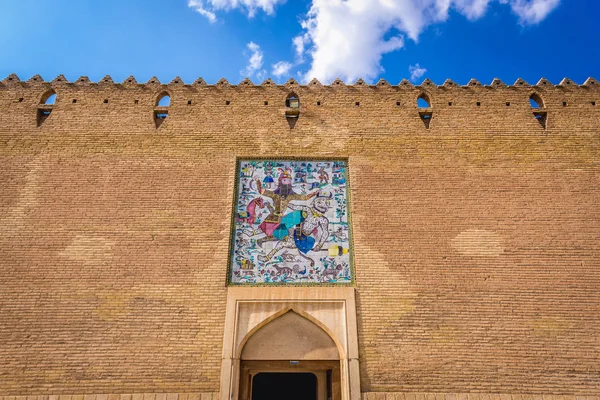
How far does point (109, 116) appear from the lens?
24.0 ft

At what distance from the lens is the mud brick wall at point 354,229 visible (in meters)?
5.48

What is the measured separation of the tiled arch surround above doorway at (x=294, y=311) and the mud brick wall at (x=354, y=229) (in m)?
0.19

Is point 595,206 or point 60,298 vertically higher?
point 595,206

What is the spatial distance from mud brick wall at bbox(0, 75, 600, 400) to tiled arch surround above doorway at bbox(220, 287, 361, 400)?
0.61ft

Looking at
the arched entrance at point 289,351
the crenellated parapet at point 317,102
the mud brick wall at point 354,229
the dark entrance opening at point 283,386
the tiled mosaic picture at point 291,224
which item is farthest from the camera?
the dark entrance opening at point 283,386

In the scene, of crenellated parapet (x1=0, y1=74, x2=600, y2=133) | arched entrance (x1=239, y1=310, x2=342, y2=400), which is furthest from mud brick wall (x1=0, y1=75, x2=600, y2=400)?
arched entrance (x1=239, y1=310, x2=342, y2=400)

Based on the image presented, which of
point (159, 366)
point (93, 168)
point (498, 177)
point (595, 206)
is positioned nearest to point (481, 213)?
point (498, 177)

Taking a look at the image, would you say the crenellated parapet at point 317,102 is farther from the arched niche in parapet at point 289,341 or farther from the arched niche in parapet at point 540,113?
the arched niche in parapet at point 289,341

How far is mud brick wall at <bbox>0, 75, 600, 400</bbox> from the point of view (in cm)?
548

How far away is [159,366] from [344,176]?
156 inches

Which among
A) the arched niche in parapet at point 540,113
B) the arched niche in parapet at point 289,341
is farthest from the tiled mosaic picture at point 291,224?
the arched niche in parapet at point 540,113

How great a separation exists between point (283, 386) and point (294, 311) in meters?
4.88

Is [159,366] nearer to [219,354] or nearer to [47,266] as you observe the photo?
[219,354]

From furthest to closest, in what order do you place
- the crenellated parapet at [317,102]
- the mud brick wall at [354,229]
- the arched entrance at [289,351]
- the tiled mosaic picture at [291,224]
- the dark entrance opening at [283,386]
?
the dark entrance opening at [283,386] → the crenellated parapet at [317,102] → the tiled mosaic picture at [291,224] → the arched entrance at [289,351] → the mud brick wall at [354,229]
